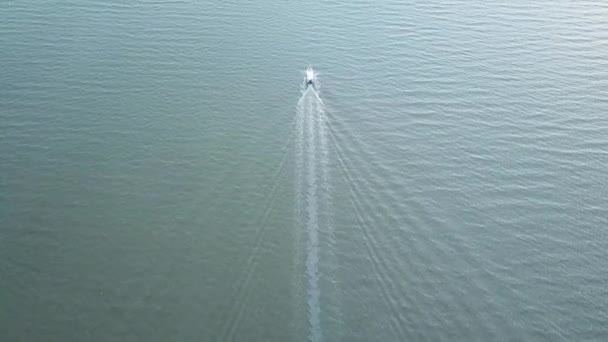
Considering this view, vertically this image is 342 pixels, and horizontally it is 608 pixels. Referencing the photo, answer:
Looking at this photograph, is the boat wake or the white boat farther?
the white boat

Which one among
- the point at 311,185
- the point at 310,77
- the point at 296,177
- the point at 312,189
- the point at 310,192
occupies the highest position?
the point at 310,77

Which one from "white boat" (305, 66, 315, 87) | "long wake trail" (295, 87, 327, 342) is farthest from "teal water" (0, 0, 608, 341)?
"white boat" (305, 66, 315, 87)

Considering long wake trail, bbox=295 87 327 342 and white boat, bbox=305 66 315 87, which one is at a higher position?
white boat, bbox=305 66 315 87

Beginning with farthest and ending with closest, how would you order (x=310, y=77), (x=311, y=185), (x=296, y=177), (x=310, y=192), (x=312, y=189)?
(x=310, y=77) < (x=296, y=177) < (x=311, y=185) < (x=312, y=189) < (x=310, y=192)

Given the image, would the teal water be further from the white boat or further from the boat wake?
the white boat

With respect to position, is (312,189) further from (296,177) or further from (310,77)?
(310,77)

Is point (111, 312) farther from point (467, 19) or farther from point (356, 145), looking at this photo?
point (467, 19)

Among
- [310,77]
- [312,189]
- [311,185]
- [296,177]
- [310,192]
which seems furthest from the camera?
[310,77]

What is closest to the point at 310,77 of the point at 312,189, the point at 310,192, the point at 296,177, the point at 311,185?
→ the point at 296,177
